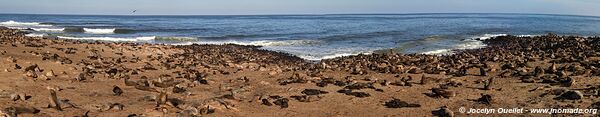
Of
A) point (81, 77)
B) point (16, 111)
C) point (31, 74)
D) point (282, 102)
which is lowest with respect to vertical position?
point (282, 102)

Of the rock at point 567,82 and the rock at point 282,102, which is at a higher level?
the rock at point 282,102

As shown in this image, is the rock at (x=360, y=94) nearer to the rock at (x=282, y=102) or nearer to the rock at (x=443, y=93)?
the rock at (x=443, y=93)

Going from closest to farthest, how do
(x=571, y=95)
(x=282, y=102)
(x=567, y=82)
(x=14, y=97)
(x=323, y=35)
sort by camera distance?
1. (x=14, y=97)
2. (x=571, y=95)
3. (x=282, y=102)
4. (x=567, y=82)
5. (x=323, y=35)

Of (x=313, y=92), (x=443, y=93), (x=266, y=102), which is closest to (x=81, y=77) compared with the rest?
(x=266, y=102)

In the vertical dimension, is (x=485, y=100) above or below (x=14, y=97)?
below

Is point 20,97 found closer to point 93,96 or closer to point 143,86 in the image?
point 93,96

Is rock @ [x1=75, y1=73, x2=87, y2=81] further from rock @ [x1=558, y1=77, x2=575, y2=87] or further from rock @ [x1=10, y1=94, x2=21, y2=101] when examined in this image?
rock @ [x1=558, y1=77, x2=575, y2=87]

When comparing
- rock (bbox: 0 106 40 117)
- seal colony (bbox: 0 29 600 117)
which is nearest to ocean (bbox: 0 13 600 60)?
seal colony (bbox: 0 29 600 117)

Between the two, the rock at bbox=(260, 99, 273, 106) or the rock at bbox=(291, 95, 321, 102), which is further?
the rock at bbox=(291, 95, 321, 102)

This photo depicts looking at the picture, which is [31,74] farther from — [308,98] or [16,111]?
[308,98]

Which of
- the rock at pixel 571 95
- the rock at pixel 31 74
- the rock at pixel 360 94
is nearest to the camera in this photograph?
the rock at pixel 571 95

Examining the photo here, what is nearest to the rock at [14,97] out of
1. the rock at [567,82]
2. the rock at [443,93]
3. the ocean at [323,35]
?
the rock at [443,93]

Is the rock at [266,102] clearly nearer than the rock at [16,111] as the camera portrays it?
No

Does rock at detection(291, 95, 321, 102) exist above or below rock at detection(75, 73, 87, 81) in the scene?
below
